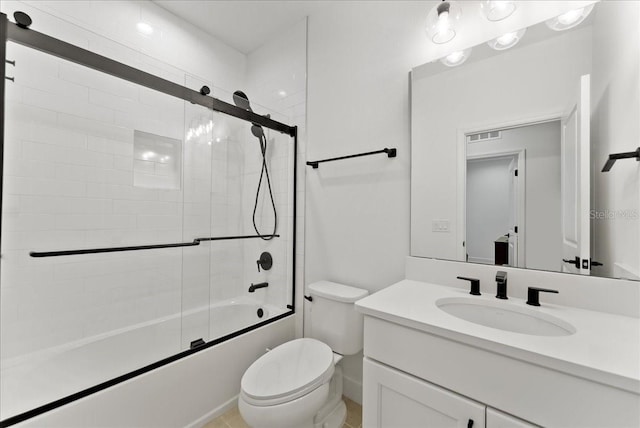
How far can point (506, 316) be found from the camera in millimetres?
1027

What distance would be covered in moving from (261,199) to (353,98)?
1035 mm

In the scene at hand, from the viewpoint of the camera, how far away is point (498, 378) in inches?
28.5

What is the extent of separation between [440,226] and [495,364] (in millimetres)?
720

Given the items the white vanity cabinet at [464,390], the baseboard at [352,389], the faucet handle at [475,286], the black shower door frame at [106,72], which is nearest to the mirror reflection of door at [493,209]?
the faucet handle at [475,286]

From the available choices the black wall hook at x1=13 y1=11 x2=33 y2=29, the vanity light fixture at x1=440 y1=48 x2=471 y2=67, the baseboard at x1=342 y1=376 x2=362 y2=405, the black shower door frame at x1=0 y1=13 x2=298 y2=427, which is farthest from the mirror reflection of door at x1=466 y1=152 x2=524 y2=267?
the black wall hook at x1=13 y1=11 x2=33 y2=29

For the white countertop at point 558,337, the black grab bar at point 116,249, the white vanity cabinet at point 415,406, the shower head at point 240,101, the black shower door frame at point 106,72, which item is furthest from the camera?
the shower head at point 240,101

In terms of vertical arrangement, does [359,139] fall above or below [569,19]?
below

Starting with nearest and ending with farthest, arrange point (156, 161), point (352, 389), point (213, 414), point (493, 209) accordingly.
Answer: point (493, 209) → point (213, 414) → point (352, 389) → point (156, 161)

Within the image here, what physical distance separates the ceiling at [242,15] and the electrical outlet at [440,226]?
1675mm

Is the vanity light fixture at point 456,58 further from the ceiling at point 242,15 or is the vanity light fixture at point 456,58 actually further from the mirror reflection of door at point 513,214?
the ceiling at point 242,15

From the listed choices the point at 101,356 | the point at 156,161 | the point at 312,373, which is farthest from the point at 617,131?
the point at 101,356

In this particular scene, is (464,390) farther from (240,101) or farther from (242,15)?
(242,15)

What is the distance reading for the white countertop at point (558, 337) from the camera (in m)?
0.60

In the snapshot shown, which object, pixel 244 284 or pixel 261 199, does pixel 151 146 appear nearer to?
pixel 261 199
